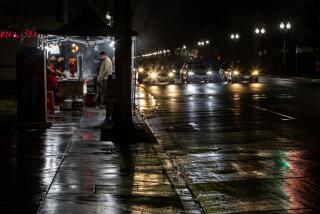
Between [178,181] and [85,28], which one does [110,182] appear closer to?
[178,181]

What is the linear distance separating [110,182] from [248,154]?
12.3ft

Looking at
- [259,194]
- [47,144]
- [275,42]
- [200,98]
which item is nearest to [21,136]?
[47,144]

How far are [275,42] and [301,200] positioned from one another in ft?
267

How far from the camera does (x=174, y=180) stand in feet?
31.3

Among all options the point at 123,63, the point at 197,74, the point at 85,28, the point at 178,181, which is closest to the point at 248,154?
the point at 178,181

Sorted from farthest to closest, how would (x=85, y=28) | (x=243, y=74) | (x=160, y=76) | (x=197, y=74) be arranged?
(x=160, y=76), (x=243, y=74), (x=197, y=74), (x=85, y=28)

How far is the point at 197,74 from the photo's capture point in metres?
46.6

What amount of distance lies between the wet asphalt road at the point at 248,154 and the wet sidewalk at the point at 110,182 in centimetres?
51

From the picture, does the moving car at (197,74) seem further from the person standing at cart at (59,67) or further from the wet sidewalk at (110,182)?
the wet sidewalk at (110,182)

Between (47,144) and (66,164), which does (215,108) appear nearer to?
(47,144)

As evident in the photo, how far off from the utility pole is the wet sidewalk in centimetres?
91

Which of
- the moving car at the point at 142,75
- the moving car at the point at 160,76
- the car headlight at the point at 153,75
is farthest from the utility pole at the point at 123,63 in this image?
the moving car at the point at 142,75

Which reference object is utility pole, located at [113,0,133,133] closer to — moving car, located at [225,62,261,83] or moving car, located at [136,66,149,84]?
moving car, located at [225,62,261,83]

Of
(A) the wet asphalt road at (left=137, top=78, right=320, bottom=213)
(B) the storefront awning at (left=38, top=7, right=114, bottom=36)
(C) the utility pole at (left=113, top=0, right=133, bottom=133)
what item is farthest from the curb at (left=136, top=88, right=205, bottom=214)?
(B) the storefront awning at (left=38, top=7, right=114, bottom=36)
